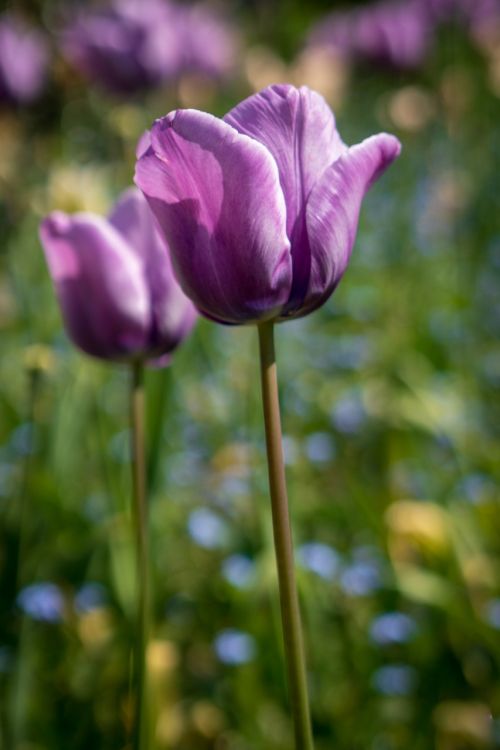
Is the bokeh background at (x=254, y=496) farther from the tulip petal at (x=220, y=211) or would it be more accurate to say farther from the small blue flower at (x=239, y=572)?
the tulip petal at (x=220, y=211)

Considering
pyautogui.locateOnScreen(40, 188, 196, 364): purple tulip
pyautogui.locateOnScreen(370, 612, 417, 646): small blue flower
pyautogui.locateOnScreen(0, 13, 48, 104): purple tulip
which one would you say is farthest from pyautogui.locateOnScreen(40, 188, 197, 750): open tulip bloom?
pyautogui.locateOnScreen(0, 13, 48, 104): purple tulip

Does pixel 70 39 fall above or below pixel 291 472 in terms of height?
above

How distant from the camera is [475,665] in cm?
128

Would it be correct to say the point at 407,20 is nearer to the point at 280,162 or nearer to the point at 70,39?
the point at 70,39

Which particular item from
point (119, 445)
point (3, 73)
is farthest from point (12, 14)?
point (119, 445)

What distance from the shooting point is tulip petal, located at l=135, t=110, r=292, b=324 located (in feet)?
1.85

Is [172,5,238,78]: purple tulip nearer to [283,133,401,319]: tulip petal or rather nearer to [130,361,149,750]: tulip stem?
[130,361,149,750]: tulip stem

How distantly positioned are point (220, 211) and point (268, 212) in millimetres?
30

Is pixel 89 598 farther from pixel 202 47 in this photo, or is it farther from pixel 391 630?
pixel 202 47

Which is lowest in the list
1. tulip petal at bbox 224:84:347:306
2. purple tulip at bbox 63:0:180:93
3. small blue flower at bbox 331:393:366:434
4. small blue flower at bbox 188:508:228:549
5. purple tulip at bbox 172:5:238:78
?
small blue flower at bbox 188:508:228:549

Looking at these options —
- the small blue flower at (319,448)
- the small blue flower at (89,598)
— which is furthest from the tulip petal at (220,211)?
the small blue flower at (319,448)

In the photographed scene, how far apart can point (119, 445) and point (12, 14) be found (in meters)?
3.65

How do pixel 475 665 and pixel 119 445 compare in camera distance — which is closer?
pixel 475 665

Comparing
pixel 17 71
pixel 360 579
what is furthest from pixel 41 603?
pixel 17 71
